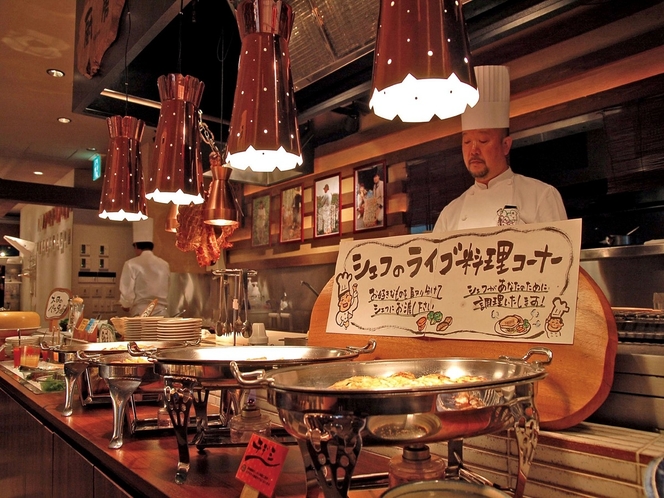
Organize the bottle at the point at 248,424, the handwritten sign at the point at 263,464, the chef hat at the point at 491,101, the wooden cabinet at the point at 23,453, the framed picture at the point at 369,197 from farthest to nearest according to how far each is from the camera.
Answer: the framed picture at the point at 369,197 < the chef hat at the point at 491,101 < the wooden cabinet at the point at 23,453 < the bottle at the point at 248,424 < the handwritten sign at the point at 263,464

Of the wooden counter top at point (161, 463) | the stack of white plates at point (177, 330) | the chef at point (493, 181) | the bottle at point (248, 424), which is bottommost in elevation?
the wooden counter top at point (161, 463)

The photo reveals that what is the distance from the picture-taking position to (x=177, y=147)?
1.62m

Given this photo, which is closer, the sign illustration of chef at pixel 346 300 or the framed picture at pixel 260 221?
the sign illustration of chef at pixel 346 300

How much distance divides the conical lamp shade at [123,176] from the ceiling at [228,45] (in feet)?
1.27

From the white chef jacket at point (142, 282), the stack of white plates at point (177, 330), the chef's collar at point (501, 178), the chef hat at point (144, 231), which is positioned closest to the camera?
the stack of white plates at point (177, 330)

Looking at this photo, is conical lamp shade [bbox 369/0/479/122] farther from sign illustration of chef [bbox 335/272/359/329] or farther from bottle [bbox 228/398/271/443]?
bottle [bbox 228/398/271/443]

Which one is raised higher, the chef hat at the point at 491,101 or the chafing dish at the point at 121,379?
the chef hat at the point at 491,101

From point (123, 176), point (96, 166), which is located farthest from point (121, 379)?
point (96, 166)

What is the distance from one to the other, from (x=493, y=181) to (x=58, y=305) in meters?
3.20

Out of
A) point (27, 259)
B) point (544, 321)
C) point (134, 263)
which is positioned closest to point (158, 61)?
point (544, 321)

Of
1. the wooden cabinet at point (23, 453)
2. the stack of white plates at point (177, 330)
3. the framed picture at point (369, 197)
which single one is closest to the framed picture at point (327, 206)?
the framed picture at point (369, 197)

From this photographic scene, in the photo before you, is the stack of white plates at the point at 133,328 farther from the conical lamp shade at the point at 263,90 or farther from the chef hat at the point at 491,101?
the chef hat at the point at 491,101

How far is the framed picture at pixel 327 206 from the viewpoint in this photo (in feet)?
18.0

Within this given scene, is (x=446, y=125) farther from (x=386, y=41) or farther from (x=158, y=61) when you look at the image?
(x=386, y=41)
